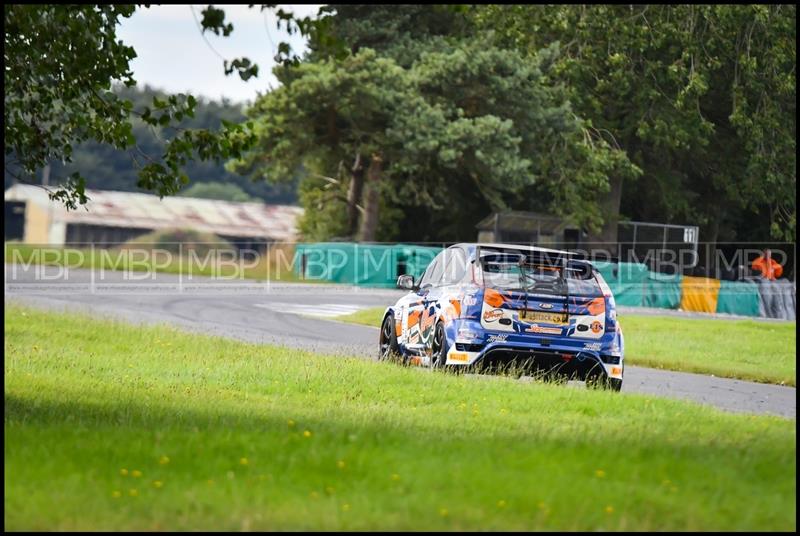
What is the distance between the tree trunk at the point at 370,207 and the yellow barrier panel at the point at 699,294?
44.0 ft

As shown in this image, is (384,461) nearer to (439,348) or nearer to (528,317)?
(528,317)

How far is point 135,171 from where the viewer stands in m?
116

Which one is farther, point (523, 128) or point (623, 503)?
point (523, 128)

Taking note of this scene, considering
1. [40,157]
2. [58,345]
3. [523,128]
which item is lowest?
[58,345]

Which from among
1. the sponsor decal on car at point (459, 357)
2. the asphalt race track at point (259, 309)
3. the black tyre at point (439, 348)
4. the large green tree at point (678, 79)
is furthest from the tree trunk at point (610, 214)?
the sponsor decal on car at point (459, 357)

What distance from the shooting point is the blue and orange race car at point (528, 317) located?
15.3m

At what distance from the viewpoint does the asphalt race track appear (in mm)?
18109

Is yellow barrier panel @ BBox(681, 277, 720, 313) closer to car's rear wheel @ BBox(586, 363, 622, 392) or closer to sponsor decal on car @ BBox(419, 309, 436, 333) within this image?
sponsor decal on car @ BBox(419, 309, 436, 333)

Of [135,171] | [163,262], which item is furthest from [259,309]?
[135,171]

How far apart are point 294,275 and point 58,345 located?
31.6 meters

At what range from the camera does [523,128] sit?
50.2 metres

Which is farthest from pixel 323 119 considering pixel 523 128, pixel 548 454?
pixel 548 454

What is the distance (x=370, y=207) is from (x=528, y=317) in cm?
3657

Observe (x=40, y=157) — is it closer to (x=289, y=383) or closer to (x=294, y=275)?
(x=289, y=383)
